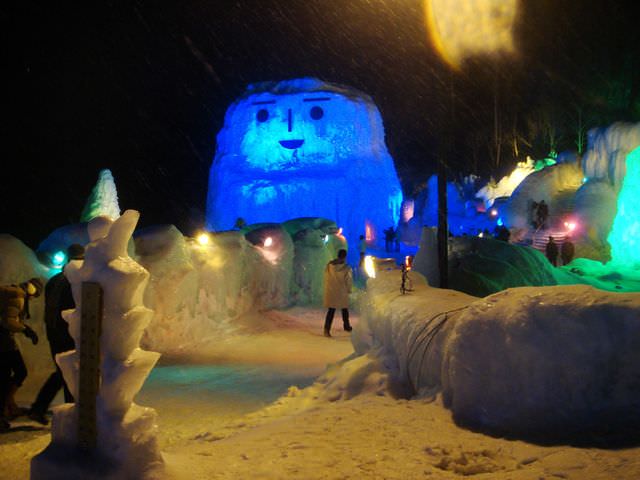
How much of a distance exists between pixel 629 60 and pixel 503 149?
16195mm

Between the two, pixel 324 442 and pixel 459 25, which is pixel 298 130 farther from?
pixel 324 442

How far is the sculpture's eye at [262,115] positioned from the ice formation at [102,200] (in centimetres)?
1381

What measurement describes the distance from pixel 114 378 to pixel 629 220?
23.3 m

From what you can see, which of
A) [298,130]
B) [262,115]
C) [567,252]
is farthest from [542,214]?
[262,115]

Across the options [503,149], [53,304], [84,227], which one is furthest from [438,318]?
[503,149]

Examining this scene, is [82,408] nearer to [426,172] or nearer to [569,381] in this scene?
[569,381]

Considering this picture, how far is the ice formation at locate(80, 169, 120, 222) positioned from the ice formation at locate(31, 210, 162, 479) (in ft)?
45.3

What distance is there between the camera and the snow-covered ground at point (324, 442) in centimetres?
331

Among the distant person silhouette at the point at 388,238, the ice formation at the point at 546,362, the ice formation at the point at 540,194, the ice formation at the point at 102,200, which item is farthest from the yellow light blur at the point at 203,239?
the ice formation at the point at 540,194

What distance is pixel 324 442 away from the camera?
4.12 meters

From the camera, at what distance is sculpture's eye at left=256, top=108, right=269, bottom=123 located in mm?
29938

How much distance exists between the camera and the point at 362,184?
101 feet

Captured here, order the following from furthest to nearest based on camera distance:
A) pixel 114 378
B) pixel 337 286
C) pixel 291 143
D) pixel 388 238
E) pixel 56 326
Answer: pixel 388 238
pixel 291 143
pixel 337 286
pixel 56 326
pixel 114 378

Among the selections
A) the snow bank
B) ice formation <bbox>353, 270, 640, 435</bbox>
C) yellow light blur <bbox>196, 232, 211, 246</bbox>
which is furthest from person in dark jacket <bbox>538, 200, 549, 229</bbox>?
ice formation <bbox>353, 270, 640, 435</bbox>
